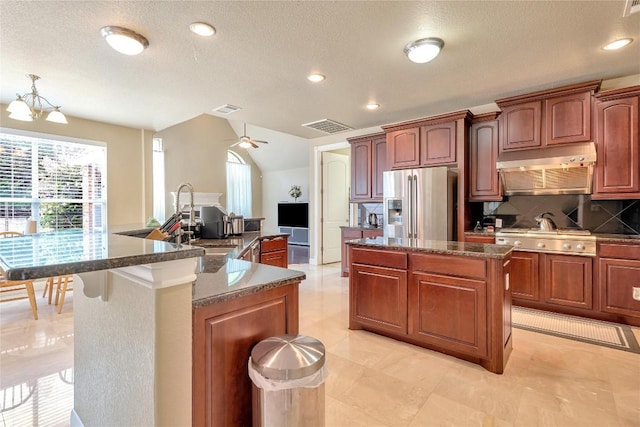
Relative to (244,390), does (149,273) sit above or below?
above

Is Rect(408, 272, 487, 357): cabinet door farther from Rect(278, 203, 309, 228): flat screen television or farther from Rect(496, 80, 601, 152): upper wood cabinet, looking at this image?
Rect(278, 203, 309, 228): flat screen television

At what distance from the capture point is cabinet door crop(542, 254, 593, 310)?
10.1ft

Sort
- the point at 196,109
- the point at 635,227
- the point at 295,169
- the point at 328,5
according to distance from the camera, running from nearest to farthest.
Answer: the point at 328,5, the point at 635,227, the point at 196,109, the point at 295,169

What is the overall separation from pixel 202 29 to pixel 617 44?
3361 mm

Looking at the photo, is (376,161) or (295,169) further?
(295,169)

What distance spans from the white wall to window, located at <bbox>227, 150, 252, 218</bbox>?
68 centimetres

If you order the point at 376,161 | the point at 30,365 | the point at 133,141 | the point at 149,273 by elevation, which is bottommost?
the point at 30,365

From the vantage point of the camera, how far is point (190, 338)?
1041 millimetres

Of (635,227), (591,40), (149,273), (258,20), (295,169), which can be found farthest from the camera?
(295,169)

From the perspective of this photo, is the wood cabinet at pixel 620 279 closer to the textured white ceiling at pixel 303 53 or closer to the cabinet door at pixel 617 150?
the cabinet door at pixel 617 150

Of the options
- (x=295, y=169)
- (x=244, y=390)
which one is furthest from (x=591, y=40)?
(x=295, y=169)

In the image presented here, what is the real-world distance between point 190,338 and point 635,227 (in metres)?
4.40

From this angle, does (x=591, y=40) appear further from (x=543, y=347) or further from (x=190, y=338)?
(x=190, y=338)

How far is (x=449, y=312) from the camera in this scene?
233 centimetres
